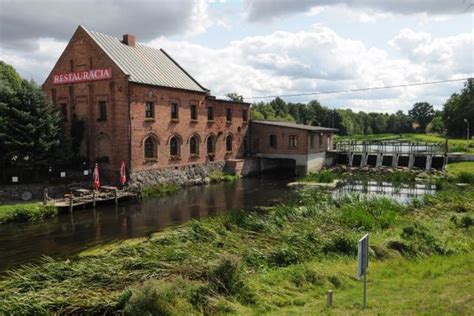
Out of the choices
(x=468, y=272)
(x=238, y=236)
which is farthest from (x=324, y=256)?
(x=468, y=272)

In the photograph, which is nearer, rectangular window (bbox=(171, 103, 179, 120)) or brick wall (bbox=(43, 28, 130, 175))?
brick wall (bbox=(43, 28, 130, 175))

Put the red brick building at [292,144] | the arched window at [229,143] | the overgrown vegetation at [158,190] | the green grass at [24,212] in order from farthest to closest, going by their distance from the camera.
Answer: the arched window at [229,143] < the red brick building at [292,144] < the overgrown vegetation at [158,190] < the green grass at [24,212]

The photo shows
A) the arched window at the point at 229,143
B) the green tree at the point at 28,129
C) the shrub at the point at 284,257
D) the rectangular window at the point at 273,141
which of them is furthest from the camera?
the rectangular window at the point at 273,141

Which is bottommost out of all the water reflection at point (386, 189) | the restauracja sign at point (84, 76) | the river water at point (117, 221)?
the river water at point (117, 221)

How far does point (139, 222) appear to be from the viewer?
21438 mm

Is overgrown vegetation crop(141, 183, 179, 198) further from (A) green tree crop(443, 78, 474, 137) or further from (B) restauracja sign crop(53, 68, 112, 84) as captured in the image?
(A) green tree crop(443, 78, 474, 137)

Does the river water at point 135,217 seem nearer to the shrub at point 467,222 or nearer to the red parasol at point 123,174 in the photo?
the red parasol at point 123,174

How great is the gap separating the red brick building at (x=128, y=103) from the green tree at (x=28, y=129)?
4572 millimetres

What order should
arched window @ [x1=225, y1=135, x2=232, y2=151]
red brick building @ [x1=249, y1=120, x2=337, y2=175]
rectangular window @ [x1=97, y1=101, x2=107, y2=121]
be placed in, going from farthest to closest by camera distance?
arched window @ [x1=225, y1=135, x2=232, y2=151] < red brick building @ [x1=249, y1=120, x2=337, y2=175] < rectangular window @ [x1=97, y1=101, x2=107, y2=121]

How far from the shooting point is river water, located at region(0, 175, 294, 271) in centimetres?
1700

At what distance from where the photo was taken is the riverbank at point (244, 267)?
9164mm

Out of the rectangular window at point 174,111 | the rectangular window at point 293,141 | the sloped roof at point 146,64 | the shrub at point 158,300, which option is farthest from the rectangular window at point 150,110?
the shrub at point 158,300

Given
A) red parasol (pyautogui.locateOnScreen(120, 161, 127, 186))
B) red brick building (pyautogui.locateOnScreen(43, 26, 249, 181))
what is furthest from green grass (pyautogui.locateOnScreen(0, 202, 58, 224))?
red brick building (pyautogui.locateOnScreen(43, 26, 249, 181))

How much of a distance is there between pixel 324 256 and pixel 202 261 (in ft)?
13.0
